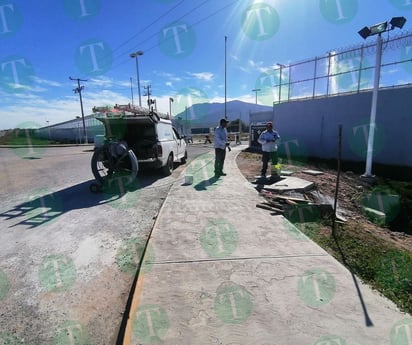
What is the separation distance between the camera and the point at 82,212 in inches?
225

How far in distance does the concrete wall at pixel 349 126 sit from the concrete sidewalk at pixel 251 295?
29.0 feet

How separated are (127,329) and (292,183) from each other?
238 inches

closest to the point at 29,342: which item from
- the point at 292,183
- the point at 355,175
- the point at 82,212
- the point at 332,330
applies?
the point at 332,330

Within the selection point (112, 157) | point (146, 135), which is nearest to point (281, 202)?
point (112, 157)

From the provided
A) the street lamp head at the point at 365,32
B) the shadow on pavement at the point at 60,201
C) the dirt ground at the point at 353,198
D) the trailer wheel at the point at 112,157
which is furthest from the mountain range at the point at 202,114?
the shadow on pavement at the point at 60,201

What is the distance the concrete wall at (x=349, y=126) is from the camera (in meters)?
10.5

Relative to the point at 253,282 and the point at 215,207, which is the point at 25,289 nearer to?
the point at 253,282

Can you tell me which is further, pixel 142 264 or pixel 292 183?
pixel 292 183

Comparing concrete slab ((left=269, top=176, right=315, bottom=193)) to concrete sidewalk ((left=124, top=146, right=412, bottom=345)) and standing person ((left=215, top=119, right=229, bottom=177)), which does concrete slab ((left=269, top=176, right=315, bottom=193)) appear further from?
concrete sidewalk ((left=124, top=146, right=412, bottom=345))

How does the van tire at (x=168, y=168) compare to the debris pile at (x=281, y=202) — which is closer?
the debris pile at (x=281, y=202)

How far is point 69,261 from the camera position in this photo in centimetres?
365

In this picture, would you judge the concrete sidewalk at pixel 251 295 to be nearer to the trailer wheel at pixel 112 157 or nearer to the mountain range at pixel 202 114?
the trailer wheel at pixel 112 157

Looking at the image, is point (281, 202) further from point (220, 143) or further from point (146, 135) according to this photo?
point (146, 135)

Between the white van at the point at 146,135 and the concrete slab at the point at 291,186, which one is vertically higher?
the white van at the point at 146,135
